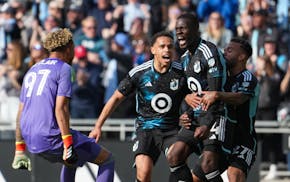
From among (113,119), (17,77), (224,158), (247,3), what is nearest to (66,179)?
(224,158)

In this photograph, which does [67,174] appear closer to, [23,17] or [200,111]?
[200,111]

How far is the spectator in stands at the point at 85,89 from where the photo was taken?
17875mm

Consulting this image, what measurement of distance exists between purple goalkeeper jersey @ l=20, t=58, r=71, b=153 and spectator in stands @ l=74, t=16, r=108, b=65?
6.55 m

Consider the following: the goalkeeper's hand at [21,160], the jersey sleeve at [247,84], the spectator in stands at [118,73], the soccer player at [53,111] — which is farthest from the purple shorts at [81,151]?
the spectator in stands at [118,73]

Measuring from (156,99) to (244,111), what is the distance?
121 cm

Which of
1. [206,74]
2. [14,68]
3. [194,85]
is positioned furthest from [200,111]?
[14,68]

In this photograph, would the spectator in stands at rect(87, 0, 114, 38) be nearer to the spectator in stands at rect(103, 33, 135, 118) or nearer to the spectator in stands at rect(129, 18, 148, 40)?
the spectator in stands at rect(129, 18, 148, 40)

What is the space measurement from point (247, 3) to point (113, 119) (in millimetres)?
3558

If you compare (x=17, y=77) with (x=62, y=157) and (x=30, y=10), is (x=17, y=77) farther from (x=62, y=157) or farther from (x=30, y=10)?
(x=62, y=157)

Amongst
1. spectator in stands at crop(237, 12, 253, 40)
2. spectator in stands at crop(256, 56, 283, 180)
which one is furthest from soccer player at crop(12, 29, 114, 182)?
spectator in stands at crop(237, 12, 253, 40)

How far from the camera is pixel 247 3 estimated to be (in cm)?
1880

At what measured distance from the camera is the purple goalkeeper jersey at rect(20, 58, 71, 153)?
11.8 m

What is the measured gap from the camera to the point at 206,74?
39.1 ft

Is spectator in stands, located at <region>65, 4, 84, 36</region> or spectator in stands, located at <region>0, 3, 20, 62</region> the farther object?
spectator in stands, located at <region>0, 3, 20, 62</region>
